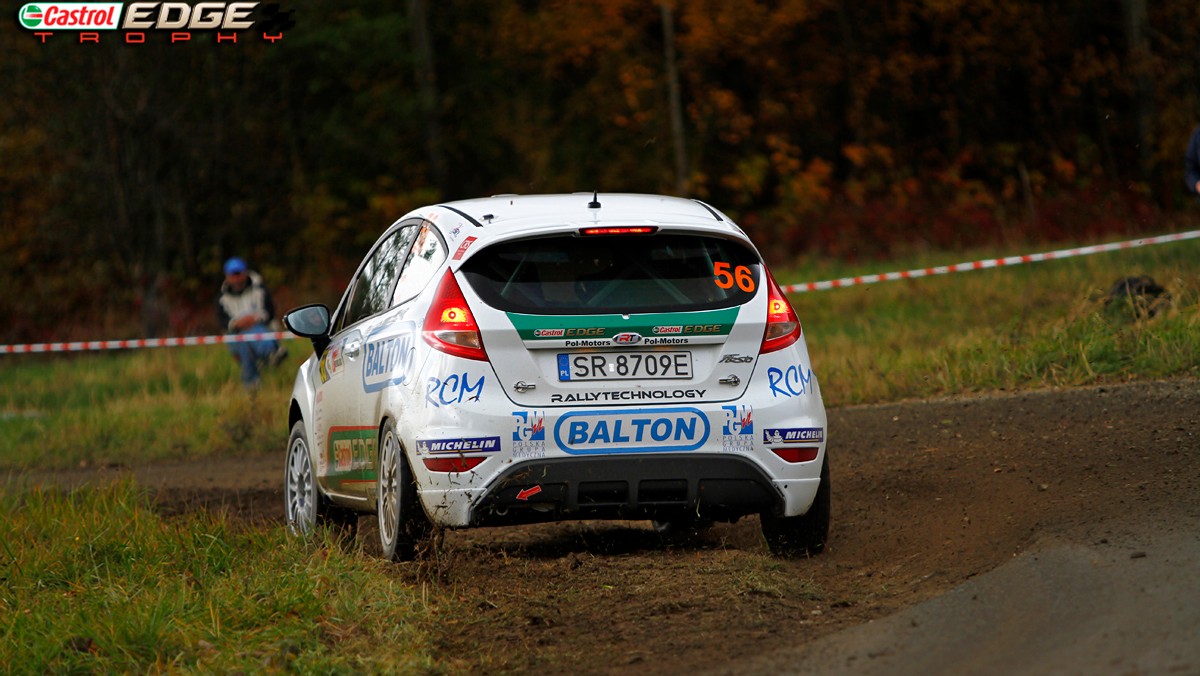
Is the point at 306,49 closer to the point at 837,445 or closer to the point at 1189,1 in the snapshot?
the point at 1189,1

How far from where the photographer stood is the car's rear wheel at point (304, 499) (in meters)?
8.80

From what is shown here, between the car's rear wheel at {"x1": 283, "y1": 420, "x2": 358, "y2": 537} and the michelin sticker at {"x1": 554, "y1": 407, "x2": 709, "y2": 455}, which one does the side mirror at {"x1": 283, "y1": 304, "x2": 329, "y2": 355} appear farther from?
the michelin sticker at {"x1": 554, "y1": 407, "x2": 709, "y2": 455}

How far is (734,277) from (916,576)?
1.49 metres

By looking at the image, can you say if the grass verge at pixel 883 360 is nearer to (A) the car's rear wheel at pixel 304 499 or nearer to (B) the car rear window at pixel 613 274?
(A) the car's rear wheel at pixel 304 499

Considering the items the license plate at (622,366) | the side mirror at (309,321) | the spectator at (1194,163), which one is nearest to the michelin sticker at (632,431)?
the license plate at (622,366)

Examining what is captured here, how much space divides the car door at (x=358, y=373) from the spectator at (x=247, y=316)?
9732 millimetres

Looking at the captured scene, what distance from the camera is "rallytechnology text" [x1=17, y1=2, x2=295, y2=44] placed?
2725 cm

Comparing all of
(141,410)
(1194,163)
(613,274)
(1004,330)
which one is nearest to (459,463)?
(613,274)

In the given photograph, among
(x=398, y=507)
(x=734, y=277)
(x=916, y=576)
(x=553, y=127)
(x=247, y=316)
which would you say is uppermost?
(x=553, y=127)

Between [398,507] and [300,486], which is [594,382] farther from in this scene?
[300,486]

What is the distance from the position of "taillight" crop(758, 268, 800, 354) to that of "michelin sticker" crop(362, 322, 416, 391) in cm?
153

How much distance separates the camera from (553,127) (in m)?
37.5

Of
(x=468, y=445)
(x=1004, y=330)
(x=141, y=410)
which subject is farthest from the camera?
(x=141, y=410)

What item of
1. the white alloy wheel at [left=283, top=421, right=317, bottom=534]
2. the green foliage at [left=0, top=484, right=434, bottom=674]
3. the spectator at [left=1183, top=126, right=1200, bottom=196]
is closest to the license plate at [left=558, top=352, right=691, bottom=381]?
the green foliage at [left=0, top=484, right=434, bottom=674]
